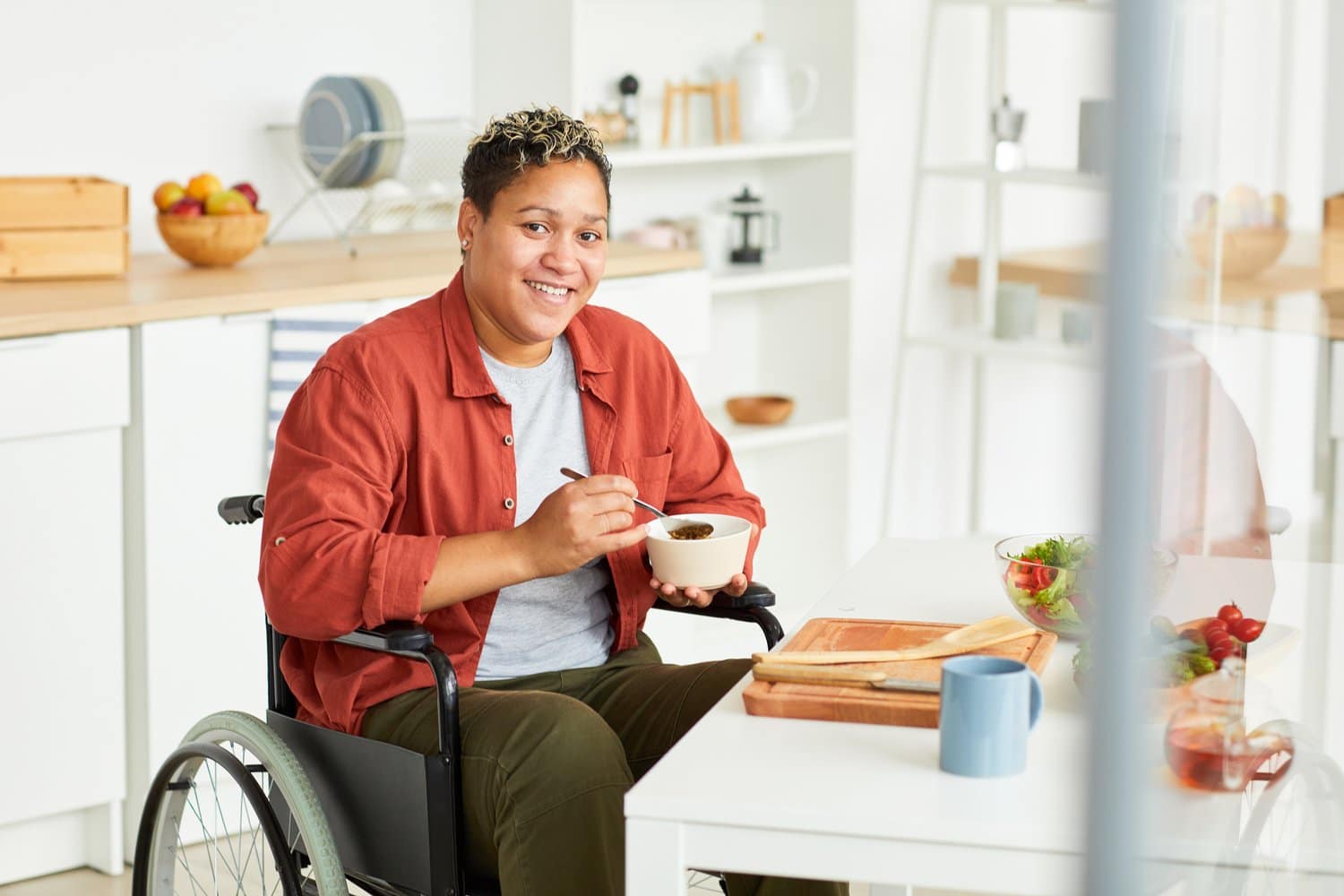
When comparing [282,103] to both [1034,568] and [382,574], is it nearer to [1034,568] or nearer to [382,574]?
[382,574]

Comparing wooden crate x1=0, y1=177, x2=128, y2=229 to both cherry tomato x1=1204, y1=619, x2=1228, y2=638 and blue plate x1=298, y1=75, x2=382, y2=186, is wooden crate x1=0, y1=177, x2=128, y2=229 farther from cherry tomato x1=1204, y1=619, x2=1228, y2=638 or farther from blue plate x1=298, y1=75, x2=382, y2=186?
cherry tomato x1=1204, y1=619, x2=1228, y2=638

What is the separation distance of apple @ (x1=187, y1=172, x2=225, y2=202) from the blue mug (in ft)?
6.82

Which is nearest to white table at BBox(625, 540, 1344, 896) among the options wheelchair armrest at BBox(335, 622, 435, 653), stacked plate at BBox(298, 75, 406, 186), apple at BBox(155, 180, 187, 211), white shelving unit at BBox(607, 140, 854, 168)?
wheelchair armrest at BBox(335, 622, 435, 653)

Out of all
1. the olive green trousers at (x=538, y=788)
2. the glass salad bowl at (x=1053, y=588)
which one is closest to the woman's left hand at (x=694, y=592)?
the olive green trousers at (x=538, y=788)

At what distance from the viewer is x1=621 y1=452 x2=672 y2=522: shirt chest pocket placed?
6.39 ft

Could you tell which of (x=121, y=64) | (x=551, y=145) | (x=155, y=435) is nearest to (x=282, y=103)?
(x=121, y=64)

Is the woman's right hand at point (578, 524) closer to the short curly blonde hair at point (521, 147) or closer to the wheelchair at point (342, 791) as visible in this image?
the wheelchair at point (342, 791)

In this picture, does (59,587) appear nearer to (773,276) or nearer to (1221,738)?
(773,276)

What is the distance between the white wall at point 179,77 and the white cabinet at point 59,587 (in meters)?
0.67

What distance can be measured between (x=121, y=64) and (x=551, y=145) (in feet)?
5.22

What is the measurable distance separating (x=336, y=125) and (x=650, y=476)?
1.50 meters

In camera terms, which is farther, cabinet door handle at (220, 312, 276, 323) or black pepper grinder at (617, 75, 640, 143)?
black pepper grinder at (617, 75, 640, 143)

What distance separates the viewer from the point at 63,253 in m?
2.79

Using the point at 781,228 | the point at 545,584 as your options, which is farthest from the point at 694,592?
the point at 781,228
